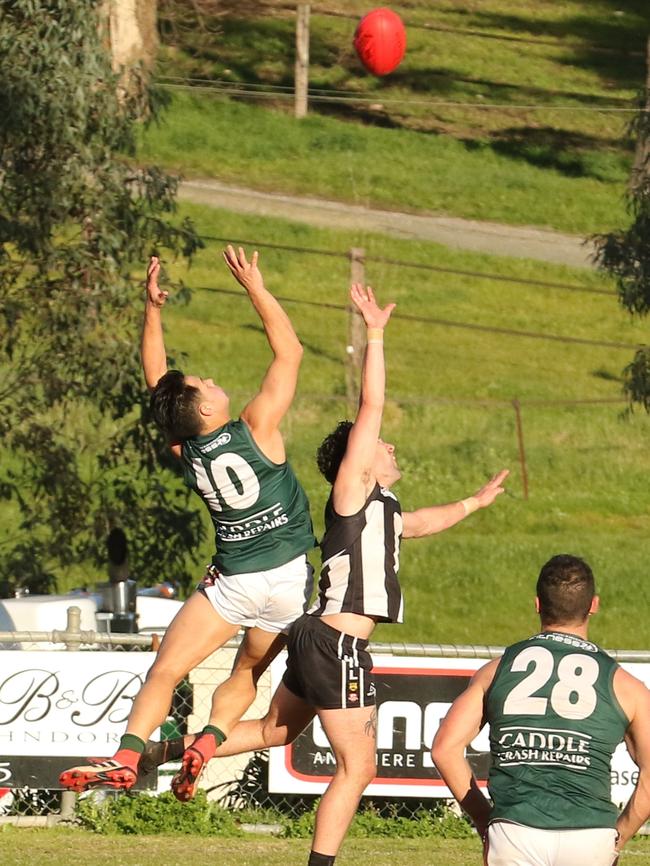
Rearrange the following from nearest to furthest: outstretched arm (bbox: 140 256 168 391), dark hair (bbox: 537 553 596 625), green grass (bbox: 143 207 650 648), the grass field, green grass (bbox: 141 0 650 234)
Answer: dark hair (bbox: 537 553 596 625) → outstretched arm (bbox: 140 256 168 391) → the grass field → green grass (bbox: 143 207 650 648) → green grass (bbox: 141 0 650 234)

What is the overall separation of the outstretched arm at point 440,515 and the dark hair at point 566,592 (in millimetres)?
1892

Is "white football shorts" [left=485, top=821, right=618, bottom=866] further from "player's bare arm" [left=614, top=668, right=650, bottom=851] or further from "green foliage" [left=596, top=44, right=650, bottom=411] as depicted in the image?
"green foliage" [left=596, top=44, right=650, bottom=411]

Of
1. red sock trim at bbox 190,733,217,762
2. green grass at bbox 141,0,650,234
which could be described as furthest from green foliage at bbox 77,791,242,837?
green grass at bbox 141,0,650,234

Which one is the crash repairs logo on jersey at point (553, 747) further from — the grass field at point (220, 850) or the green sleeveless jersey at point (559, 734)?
the grass field at point (220, 850)

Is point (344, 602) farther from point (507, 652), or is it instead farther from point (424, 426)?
point (424, 426)

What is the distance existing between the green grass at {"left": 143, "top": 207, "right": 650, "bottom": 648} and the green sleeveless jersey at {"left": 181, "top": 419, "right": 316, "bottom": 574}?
26.9 feet

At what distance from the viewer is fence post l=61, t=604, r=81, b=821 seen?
34.9ft

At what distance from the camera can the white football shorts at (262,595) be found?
758cm

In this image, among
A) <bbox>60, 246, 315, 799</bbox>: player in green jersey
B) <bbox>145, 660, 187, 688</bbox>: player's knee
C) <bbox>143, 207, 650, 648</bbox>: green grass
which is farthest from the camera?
<bbox>143, 207, 650, 648</bbox>: green grass

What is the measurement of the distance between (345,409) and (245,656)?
17.7m

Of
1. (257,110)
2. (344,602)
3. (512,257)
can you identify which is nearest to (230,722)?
(344,602)

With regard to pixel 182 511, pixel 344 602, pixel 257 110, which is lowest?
pixel 182 511

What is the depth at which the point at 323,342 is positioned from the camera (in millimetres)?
29062

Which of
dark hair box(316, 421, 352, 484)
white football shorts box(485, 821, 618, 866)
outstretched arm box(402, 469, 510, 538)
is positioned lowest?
white football shorts box(485, 821, 618, 866)
